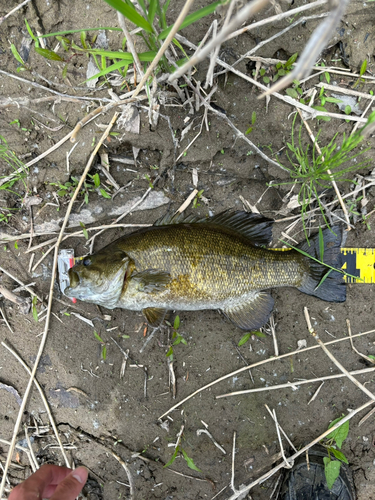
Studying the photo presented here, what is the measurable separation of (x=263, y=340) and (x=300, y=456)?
125 centimetres

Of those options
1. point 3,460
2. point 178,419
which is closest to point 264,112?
point 178,419

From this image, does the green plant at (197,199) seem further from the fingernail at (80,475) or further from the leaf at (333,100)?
the fingernail at (80,475)

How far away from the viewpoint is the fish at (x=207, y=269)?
9.03ft

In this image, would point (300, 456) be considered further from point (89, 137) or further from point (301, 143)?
point (89, 137)

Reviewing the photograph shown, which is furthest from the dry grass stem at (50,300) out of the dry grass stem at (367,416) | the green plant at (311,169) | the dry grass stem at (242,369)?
the dry grass stem at (367,416)

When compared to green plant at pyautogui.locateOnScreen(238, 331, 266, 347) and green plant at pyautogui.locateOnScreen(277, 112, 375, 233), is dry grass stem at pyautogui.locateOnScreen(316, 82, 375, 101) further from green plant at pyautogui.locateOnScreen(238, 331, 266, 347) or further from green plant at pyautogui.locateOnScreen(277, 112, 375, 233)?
green plant at pyautogui.locateOnScreen(238, 331, 266, 347)

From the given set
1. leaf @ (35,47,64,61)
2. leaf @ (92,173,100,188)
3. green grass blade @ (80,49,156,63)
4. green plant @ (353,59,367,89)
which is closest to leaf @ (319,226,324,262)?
green plant @ (353,59,367,89)

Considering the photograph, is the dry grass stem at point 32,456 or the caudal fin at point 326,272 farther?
the dry grass stem at point 32,456

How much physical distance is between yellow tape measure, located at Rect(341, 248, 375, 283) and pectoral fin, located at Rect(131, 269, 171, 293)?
68.4 inches

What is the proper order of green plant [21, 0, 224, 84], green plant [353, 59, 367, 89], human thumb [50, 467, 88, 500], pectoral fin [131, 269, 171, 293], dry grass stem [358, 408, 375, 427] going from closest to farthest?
green plant [21, 0, 224, 84], human thumb [50, 467, 88, 500], pectoral fin [131, 269, 171, 293], green plant [353, 59, 367, 89], dry grass stem [358, 408, 375, 427]

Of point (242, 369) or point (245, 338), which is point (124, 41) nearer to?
point (245, 338)

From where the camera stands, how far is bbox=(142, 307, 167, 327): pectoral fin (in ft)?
9.44

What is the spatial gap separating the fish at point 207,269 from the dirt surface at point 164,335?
0.84 ft

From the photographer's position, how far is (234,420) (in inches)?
126
